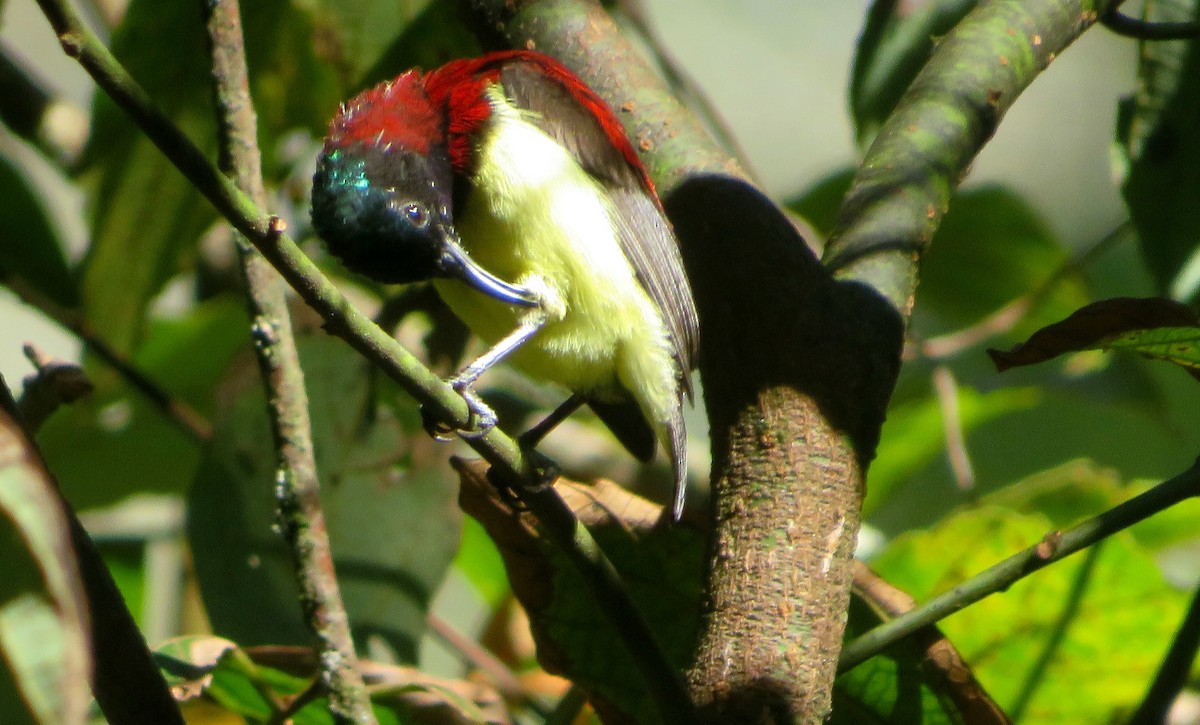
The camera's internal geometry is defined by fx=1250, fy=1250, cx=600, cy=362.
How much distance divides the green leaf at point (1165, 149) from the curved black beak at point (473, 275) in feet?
3.34

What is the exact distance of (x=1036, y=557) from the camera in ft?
4.35

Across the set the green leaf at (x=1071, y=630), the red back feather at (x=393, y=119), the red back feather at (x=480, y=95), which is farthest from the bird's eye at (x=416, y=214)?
the green leaf at (x=1071, y=630)

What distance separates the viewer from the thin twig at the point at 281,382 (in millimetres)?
1699

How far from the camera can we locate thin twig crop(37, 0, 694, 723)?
1022mm

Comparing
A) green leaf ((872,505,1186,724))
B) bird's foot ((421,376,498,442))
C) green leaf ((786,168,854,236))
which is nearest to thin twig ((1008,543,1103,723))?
green leaf ((872,505,1186,724))

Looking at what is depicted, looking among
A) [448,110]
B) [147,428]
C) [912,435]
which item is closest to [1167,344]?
[448,110]

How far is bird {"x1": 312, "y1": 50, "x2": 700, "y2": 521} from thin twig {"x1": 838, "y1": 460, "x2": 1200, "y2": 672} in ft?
1.95

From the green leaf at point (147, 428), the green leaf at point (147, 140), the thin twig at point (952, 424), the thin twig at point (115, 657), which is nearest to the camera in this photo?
the thin twig at point (115, 657)

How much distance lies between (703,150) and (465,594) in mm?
4467

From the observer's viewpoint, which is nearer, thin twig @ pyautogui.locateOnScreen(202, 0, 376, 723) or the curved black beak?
thin twig @ pyautogui.locateOnScreen(202, 0, 376, 723)

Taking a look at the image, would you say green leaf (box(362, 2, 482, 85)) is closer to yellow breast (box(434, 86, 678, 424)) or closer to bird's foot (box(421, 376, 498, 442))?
yellow breast (box(434, 86, 678, 424))

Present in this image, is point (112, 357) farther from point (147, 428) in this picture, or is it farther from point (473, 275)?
point (473, 275)

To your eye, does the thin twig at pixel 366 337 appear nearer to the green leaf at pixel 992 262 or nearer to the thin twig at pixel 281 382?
the thin twig at pixel 281 382

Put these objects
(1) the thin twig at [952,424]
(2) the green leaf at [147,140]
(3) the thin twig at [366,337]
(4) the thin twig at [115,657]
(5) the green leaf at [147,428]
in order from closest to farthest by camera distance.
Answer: (3) the thin twig at [366,337]
(4) the thin twig at [115,657]
(2) the green leaf at [147,140]
(1) the thin twig at [952,424]
(5) the green leaf at [147,428]
